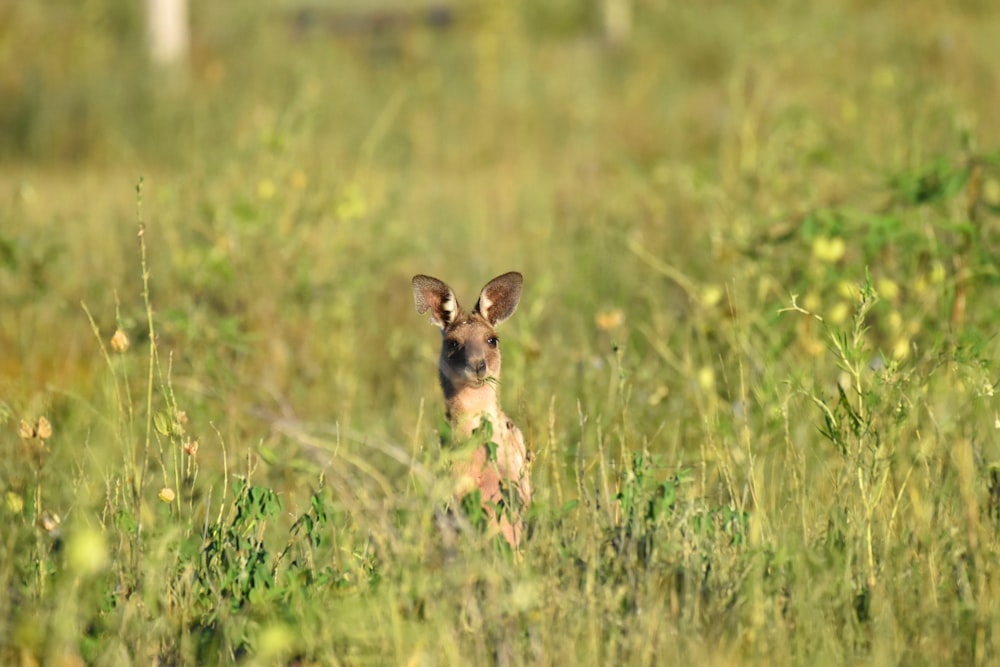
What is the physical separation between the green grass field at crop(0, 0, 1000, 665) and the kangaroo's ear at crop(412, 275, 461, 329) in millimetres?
489

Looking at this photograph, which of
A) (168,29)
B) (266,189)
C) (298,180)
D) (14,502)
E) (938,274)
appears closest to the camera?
(14,502)

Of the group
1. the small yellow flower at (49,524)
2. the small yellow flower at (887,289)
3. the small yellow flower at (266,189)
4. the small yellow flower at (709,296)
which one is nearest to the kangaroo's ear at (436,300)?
the small yellow flower at (709,296)

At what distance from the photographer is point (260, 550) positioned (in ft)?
11.3

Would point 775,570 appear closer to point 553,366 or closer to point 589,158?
point 553,366

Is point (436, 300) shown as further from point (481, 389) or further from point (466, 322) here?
point (481, 389)

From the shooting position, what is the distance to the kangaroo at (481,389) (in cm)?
373

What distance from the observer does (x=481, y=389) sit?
13.8 ft

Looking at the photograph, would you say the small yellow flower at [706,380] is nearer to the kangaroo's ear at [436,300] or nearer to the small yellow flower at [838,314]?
the small yellow flower at [838,314]

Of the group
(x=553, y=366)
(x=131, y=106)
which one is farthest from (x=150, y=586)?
(x=131, y=106)

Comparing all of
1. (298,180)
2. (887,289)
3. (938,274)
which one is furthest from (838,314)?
(298,180)

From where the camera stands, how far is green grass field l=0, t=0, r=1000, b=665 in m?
3.10

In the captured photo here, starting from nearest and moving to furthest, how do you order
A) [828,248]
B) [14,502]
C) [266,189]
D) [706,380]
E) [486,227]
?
[14,502], [706,380], [828,248], [266,189], [486,227]

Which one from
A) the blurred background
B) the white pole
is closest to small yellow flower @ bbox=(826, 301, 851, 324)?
the blurred background

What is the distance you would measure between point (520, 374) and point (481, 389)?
1.10 metres
